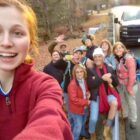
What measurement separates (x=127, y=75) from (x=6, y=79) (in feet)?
20.1

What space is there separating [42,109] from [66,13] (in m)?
27.1

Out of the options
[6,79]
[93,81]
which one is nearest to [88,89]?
[93,81]

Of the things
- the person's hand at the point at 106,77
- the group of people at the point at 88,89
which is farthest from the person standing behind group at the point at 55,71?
the person's hand at the point at 106,77

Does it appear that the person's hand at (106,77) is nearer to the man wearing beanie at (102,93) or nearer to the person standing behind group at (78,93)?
the man wearing beanie at (102,93)

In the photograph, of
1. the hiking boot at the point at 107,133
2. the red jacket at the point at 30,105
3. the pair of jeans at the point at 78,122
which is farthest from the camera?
the pair of jeans at the point at 78,122

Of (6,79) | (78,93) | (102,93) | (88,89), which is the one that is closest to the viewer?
(6,79)

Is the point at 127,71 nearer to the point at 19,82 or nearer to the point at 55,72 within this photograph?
the point at 55,72

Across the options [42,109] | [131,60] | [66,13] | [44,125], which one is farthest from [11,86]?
[66,13]

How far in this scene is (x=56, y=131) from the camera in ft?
3.99

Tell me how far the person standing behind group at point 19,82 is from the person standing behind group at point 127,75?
5978 millimetres

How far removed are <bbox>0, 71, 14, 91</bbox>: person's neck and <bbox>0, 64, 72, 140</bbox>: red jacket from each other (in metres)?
0.03

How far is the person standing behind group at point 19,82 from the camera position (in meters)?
1.43

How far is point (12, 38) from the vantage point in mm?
1443

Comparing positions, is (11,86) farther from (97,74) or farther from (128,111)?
(128,111)
